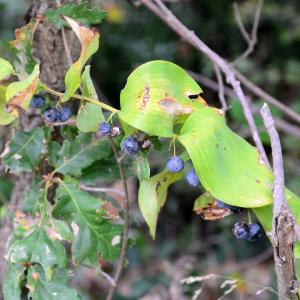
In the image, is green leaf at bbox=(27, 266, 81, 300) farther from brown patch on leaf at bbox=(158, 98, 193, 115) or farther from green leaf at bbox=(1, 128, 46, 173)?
brown patch on leaf at bbox=(158, 98, 193, 115)

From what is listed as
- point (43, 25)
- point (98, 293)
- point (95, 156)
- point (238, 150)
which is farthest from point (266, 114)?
point (98, 293)

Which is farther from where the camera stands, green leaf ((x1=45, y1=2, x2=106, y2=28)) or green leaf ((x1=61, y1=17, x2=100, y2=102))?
green leaf ((x1=45, y1=2, x2=106, y2=28))

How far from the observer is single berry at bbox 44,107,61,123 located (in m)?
1.15

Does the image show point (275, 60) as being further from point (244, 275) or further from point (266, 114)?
point (266, 114)

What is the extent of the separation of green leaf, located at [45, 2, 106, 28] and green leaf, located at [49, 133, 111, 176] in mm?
253

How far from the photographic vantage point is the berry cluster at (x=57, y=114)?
1146 millimetres

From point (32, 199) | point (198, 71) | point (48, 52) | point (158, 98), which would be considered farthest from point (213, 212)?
point (198, 71)

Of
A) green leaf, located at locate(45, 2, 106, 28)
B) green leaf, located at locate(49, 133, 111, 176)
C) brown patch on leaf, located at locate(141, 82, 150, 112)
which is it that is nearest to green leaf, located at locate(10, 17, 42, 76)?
green leaf, located at locate(45, 2, 106, 28)

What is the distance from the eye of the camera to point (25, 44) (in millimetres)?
1146

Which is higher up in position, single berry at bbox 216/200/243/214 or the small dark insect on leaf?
single berry at bbox 216/200/243/214

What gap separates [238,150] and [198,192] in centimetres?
185

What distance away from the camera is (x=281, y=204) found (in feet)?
2.93

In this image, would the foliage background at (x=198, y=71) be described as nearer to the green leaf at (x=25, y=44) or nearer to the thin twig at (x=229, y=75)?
the thin twig at (x=229, y=75)

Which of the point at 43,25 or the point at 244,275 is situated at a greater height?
the point at 43,25
